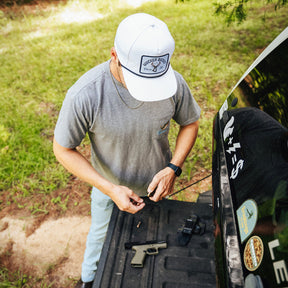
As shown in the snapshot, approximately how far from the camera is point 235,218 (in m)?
1.19

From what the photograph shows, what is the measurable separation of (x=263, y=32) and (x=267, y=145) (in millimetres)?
5567

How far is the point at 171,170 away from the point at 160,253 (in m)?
0.50

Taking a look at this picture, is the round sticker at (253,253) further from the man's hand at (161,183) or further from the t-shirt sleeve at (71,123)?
the t-shirt sleeve at (71,123)

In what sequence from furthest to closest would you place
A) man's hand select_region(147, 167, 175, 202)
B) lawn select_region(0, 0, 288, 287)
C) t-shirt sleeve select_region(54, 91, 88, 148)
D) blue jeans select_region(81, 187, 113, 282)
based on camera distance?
lawn select_region(0, 0, 288, 287) → blue jeans select_region(81, 187, 113, 282) → man's hand select_region(147, 167, 175, 202) → t-shirt sleeve select_region(54, 91, 88, 148)

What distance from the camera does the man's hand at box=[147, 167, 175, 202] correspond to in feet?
5.30

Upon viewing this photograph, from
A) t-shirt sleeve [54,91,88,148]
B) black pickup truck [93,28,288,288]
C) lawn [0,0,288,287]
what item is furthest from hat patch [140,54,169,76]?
lawn [0,0,288,287]

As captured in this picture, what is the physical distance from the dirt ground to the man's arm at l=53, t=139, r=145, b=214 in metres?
1.24

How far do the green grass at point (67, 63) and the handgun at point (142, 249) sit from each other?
1.58 meters

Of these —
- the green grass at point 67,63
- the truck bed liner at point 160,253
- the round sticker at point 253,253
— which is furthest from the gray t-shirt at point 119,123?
the green grass at point 67,63

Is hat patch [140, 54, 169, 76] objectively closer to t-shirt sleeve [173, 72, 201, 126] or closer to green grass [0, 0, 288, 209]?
t-shirt sleeve [173, 72, 201, 126]

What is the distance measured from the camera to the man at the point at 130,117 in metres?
1.25

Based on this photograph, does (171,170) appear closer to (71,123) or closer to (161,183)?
(161,183)

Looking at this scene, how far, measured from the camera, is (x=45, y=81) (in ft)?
16.5

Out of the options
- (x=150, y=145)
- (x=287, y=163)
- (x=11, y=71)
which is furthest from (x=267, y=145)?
(x=11, y=71)
